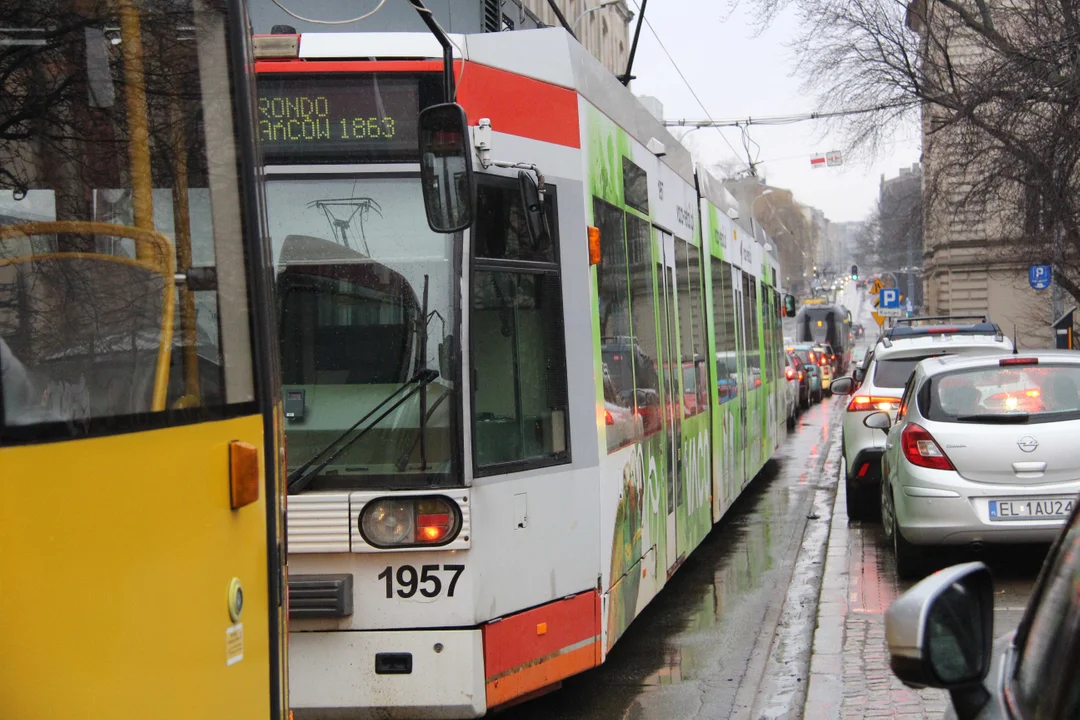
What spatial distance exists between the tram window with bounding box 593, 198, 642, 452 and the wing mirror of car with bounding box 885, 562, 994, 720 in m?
4.07

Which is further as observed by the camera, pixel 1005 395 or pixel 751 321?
pixel 751 321

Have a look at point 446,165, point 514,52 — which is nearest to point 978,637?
point 446,165

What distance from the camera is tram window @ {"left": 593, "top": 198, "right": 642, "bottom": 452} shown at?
6559 mm

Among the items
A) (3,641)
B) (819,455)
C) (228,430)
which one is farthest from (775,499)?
(3,641)

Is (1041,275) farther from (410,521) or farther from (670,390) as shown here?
(410,521)

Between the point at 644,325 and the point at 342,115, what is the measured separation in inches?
106

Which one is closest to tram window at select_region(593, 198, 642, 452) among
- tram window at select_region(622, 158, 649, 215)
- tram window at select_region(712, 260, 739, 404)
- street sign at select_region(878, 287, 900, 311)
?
tram window at select_region(622, 158, 649, 215)

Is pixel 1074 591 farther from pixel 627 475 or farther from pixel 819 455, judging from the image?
pixel 819 455

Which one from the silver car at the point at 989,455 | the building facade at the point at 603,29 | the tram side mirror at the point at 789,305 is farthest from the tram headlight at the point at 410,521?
the building facade at the point at 603,29

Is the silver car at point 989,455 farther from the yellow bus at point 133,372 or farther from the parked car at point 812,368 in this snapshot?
the parked car at point 812,368

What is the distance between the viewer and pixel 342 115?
555cm

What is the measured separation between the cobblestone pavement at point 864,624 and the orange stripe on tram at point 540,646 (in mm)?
1106

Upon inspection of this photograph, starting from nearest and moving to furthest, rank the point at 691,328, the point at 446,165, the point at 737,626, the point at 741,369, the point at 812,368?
the point at 446,165 → the point at 737,626 → the point at 691,328 → the point at 741,369 → the point at 812,368

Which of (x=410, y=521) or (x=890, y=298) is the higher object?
(x=890, y=298)
